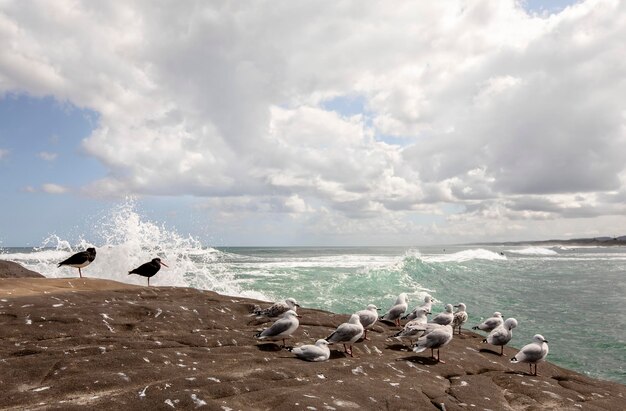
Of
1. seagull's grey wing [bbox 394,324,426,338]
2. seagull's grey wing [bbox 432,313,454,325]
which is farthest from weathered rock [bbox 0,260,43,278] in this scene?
seagull's grey wing [bbox 432,313,454,325]

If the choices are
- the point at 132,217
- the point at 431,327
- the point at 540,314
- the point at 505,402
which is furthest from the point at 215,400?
the point at 132,217

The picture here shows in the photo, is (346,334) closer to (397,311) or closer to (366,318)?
(366,318)

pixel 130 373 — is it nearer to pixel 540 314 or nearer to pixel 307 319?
pixel 307 319

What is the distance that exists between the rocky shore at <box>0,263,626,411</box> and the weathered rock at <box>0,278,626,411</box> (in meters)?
0.03

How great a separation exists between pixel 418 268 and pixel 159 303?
47.4 m

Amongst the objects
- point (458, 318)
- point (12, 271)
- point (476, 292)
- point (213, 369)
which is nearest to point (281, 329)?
point (213, 369)

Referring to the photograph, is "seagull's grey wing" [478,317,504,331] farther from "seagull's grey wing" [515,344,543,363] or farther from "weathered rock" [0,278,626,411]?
"seagull's grey wing" [515,344,543,363]

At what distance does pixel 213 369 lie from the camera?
918cm

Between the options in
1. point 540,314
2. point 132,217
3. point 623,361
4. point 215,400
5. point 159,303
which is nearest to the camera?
point 215,400

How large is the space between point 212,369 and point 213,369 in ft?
0.07

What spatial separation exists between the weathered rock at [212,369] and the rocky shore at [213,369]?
3 cm

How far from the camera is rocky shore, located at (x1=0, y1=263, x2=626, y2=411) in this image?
7531mm

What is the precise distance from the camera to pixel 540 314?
29172 millimetres

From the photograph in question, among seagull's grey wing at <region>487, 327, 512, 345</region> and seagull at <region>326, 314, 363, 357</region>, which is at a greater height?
seagull at <region>326, 314, 363, 357</region>
